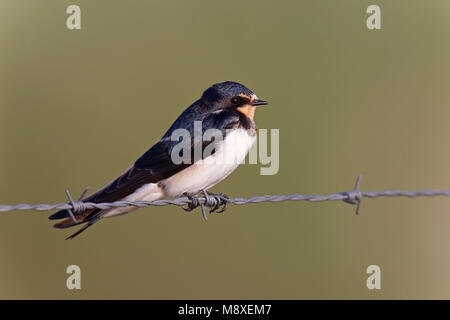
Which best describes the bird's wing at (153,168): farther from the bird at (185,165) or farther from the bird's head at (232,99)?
the bird's head at (232,99)

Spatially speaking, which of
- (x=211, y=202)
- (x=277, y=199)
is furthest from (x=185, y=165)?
(x=277, y=199)

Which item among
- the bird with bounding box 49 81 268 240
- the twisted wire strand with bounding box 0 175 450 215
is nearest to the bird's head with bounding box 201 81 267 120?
the bird with bounding box 49 81 268 240

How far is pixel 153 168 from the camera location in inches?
146

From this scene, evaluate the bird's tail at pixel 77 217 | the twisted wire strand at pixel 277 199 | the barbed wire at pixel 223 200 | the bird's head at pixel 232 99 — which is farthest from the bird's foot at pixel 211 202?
the bird's head at pixel 232 99

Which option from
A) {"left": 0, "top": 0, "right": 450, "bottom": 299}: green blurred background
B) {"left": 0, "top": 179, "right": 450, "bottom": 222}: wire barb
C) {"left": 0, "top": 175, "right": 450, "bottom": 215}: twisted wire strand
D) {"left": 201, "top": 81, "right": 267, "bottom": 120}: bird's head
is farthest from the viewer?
{"left": 0, "top": 0, "right": 450, "bottom": 299}: green blurred background

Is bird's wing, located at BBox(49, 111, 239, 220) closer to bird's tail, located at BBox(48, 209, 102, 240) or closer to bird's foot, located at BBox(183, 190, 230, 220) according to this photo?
bird's tail, located at BBox(48, 209, 102, 240)

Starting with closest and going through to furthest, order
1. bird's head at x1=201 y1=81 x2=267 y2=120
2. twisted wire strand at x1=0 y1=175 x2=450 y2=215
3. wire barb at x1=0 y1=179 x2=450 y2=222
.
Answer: wire barb at x1=0 y1=179 x2=450 y2=222
twisted wire strand at x1=0 y1=175 x2=450 y2=215
bird's head at x1=201 y1=81 x2=267 y2=120

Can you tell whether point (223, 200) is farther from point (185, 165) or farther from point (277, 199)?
point (277, 199)

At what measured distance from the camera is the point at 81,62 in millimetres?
7035

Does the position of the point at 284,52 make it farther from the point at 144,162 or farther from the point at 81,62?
the point at 144,162

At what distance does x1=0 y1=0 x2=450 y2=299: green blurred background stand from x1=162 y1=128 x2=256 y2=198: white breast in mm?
2047

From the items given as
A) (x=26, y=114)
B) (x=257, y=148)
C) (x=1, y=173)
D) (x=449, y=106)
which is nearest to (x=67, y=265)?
(x=1, y=173)

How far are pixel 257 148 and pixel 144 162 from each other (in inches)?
33.4

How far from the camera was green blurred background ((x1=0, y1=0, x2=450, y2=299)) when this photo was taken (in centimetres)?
592
